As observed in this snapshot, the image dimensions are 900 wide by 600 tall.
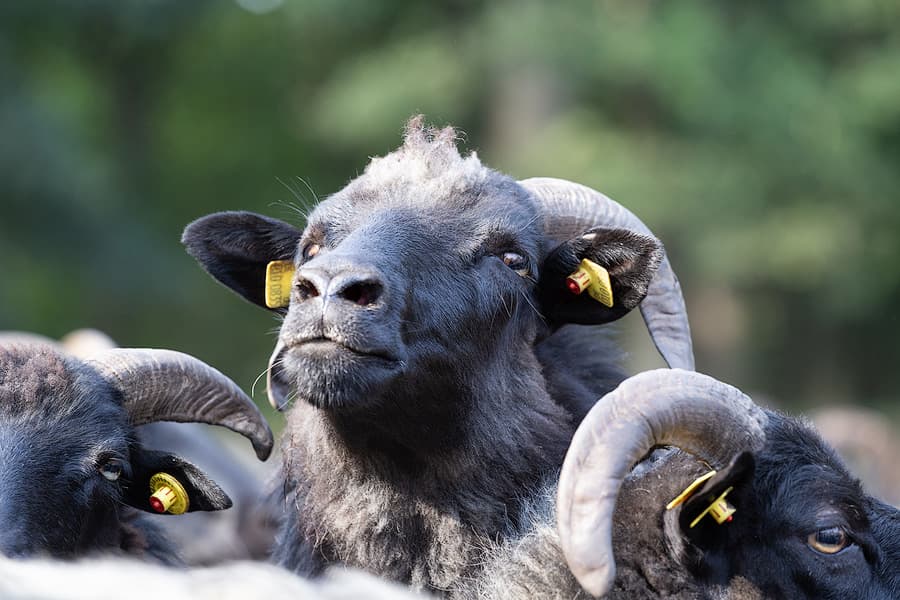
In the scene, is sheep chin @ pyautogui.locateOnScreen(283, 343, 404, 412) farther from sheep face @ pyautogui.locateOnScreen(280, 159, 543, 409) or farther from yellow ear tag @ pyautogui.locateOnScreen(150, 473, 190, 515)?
yellow ear tag @ pyautogui.locateOnScreen(150, 473, 190, 515)

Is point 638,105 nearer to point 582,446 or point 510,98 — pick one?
point 510,98

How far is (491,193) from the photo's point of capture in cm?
634

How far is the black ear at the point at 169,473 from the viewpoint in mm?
6016

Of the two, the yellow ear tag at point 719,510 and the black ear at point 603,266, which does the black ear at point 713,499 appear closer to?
the yellow ear tag at point 719,510

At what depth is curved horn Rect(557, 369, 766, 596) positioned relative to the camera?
455cm

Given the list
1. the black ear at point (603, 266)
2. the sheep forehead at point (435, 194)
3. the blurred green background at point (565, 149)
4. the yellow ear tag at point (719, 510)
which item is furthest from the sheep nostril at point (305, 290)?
the blurred green background at point (565, 149)

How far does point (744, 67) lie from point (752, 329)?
9.03m

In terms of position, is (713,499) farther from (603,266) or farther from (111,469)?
(111,469)

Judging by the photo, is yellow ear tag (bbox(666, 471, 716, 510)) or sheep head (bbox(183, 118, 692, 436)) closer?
yellow ear tag (bbox(666, 471, 716, 510))

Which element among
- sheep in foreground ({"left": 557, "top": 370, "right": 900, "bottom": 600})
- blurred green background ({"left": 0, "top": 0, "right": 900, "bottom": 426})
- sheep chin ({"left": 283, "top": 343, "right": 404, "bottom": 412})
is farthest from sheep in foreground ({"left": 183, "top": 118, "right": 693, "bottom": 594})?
blurred green background ({"left": 0, "top": 0, "right": 900, "bottom": 426})

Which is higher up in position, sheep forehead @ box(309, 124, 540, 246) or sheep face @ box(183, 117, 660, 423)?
sheep forehead @ box(309, 124, 540, 246)

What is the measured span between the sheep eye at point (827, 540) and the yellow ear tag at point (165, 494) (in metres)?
2.73

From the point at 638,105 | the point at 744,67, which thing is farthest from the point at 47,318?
the point at 744,67

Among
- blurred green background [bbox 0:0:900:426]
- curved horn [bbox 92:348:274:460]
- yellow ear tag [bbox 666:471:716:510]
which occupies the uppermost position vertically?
blurred green background [bbox 0:0:900:426]
